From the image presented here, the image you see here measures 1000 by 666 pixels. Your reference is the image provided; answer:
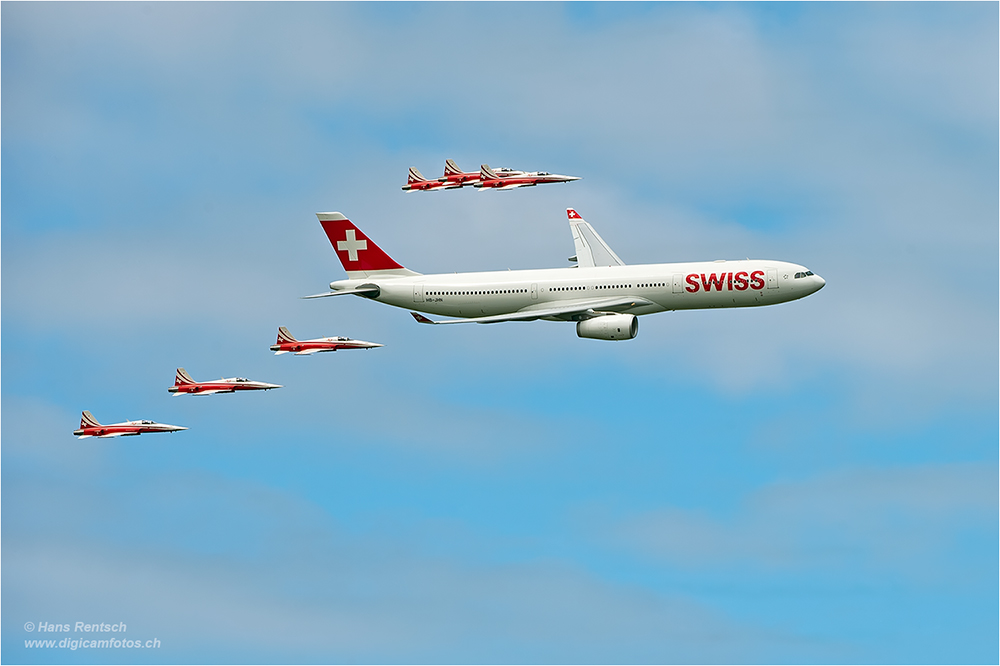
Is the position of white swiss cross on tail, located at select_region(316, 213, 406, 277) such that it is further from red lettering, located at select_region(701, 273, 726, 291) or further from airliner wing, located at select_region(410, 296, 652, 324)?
red lettering, located at select_region(701, 273, 726, 291)

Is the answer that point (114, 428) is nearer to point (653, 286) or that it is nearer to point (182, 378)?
point (182, 378)

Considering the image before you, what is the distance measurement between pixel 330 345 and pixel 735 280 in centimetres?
3738

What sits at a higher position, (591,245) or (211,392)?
(591,245)

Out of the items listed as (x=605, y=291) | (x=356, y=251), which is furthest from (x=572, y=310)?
(x=356, y=251)

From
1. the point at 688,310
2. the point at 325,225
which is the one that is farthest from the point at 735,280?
the point at 325,225

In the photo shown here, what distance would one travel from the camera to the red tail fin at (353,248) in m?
156

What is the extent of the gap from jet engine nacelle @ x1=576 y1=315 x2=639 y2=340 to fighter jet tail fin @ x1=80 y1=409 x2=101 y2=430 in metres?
45.9

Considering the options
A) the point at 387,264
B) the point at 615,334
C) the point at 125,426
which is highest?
the point at 387,264

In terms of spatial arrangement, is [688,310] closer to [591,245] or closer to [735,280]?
[735,280]

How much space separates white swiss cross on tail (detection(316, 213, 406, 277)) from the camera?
156m

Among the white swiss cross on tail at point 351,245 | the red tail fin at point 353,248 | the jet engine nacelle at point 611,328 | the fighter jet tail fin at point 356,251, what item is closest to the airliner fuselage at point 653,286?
the jet engine nacelle at point 611,328

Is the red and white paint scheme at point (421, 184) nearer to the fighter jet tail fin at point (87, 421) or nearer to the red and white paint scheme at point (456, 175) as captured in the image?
the red and white paint scheme at point (456, 175)

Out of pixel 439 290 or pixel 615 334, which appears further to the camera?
pixel 439 290

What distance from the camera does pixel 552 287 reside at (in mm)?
145625
